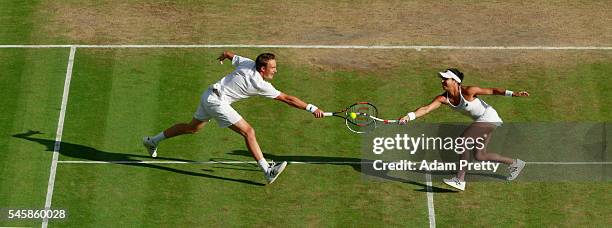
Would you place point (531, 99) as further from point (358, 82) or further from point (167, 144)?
point (167, 144)

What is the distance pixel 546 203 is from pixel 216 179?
6.04m

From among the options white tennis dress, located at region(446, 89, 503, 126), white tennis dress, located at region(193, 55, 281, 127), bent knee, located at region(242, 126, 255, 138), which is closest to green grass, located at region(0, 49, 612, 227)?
bent knee, located at region(242, 126, 255, 138)

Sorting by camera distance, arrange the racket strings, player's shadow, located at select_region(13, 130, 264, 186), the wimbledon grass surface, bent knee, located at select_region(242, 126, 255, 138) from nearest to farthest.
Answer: bent knee, located at select_region(242, 126, 255, 138), the wimbledon grass surface, the racket strings, player's shadow, located at select_region(13, 130, 264, 186)

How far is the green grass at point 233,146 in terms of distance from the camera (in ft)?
82.0

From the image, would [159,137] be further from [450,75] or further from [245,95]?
[450,75]

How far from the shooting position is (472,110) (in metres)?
25.3

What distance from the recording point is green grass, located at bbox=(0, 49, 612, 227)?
2498cm

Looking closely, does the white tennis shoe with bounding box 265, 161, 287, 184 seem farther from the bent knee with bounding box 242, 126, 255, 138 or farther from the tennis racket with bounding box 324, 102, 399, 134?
the tennis racket with bounding box 324, 102, 399, 134

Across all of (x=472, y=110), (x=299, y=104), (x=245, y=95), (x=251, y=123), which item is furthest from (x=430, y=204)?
(x=251, y=123)

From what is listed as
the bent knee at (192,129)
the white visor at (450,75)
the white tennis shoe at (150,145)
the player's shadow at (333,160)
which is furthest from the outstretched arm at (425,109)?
the white tennis shoe at (150,145)

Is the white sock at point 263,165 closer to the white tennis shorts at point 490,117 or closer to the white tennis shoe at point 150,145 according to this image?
the white tennis shoe at point 150,145

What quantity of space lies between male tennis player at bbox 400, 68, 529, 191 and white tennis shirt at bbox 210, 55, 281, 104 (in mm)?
2590

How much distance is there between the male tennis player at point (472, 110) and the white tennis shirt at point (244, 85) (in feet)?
8.50

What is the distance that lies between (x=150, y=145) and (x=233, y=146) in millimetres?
1647
